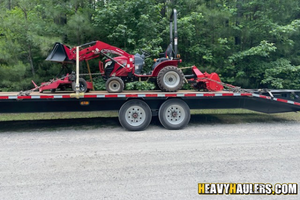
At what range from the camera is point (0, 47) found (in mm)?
9703

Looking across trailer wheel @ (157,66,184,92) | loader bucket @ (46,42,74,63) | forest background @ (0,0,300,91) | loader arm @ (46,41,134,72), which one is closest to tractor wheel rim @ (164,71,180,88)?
trailer wheel @ (157,66,184,92)

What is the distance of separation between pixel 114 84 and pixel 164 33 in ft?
16.4

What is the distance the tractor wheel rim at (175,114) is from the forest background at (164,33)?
11.1 feet

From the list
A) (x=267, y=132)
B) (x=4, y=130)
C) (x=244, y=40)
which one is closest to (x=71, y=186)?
(x=4, y=130)

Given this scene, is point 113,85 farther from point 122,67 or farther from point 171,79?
point 171,79

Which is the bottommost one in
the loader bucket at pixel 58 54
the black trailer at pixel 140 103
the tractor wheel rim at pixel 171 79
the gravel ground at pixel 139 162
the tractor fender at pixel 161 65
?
the gravel ground at pixel 139 162

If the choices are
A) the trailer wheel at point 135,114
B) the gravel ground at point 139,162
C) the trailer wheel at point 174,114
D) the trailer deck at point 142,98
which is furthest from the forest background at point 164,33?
the gravel ground at point 139,162

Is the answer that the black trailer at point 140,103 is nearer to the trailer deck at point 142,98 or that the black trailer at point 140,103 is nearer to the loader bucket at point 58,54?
the trailer deck at point 142,98

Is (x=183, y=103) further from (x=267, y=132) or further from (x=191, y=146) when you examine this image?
(x=267, y=132)

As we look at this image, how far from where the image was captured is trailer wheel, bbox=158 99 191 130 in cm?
726

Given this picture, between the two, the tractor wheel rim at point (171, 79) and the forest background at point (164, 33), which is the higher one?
the forest background at point (164, 33)

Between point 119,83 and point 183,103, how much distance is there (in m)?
2.10

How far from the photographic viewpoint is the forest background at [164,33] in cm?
999

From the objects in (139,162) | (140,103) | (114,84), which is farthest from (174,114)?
(139,162)
